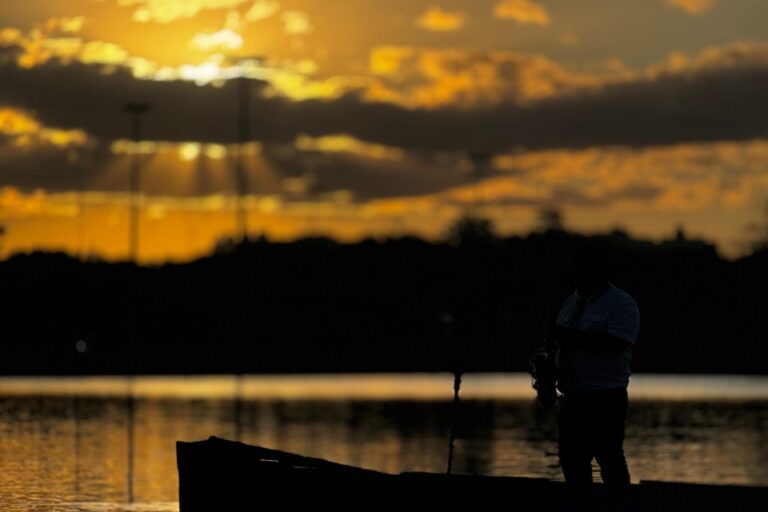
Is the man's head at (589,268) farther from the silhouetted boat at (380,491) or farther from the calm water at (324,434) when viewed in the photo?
the calm water at (324,434)

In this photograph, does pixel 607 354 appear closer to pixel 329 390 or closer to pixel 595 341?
pixel 595 341

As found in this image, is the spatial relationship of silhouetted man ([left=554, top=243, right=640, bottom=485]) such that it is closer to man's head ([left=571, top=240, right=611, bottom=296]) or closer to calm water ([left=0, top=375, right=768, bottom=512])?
man's head ([left=571, top=240, right=611, bottom=296])

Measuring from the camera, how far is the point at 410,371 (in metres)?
84.9

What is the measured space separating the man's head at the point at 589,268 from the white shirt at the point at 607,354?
0.12 metres

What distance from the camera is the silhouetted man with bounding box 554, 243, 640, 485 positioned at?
11.6m

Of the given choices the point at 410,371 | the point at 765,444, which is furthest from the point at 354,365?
the point at 765,444

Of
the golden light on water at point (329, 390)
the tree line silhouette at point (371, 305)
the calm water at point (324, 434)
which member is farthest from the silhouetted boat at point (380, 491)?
the tree line silhouette at point (371, 305)

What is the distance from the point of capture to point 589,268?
Answer: 11.8 m

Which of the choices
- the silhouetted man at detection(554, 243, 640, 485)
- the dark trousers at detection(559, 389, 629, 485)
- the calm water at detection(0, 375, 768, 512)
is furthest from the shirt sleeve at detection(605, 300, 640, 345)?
the calm water at detection(0, 375, 768, 512)

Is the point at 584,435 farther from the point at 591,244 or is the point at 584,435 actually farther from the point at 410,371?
the point at 410,371

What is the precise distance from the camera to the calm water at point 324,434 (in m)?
19.7

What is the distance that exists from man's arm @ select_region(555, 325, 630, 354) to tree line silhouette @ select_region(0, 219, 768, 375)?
7583 centimetres

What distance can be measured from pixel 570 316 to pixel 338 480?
83.2 inches

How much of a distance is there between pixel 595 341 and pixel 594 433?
58cm
